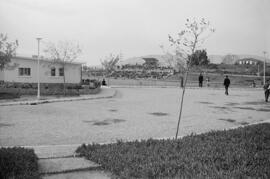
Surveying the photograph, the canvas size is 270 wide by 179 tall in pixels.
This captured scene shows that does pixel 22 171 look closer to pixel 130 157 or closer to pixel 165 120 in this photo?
pixel 130 157

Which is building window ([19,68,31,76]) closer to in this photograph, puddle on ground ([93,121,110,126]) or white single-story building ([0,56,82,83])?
white single-story building ([0,56,82,83])

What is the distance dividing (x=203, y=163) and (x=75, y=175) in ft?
7.32

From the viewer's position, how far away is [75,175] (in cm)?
499

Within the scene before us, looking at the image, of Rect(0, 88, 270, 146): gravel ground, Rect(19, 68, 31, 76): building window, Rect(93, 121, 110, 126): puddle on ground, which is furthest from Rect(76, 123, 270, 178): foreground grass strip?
Rect(19, 68, 31, 76): building window

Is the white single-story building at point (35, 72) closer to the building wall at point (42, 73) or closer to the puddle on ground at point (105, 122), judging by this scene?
the building wall at point (42, 73)

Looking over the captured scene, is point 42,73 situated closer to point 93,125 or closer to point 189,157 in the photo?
point 93,125

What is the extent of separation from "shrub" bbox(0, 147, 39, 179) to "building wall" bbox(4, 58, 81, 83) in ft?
77.9

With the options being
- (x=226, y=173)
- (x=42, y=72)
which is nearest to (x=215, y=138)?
(x=226, y=173)

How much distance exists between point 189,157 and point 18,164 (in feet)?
9.92

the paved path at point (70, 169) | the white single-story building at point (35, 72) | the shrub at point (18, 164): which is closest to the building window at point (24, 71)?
the white single-story building at point (35, 72)

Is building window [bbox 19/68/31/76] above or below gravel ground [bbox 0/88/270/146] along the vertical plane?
above

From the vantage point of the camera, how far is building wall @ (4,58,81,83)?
28172 mm

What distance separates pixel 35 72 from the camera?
2983 cm

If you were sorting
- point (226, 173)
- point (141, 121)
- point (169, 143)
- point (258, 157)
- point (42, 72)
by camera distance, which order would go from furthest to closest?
point (42, 72) → point (141, 121) → point (169, 143) → point (258, 157) → point (226, 173)
